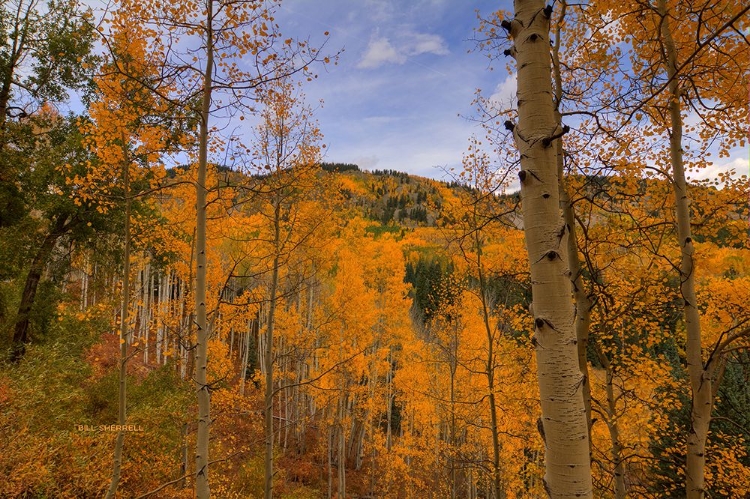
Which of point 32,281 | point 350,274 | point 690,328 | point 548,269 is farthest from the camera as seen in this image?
point 350,274

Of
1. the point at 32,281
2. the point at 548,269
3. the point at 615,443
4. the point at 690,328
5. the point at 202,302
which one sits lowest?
the point at 615,443

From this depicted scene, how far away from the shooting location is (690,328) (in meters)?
3.11

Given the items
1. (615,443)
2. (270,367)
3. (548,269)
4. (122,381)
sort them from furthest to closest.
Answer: (270,367)
(122,381)
(615,443)
(548,269)

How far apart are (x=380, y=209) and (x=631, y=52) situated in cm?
12699

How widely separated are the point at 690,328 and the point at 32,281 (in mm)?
13170

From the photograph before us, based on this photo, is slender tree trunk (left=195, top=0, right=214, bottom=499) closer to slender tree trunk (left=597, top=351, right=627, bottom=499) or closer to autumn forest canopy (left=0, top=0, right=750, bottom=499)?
autumn forest canopy (left=0, top=0, right=750, bottom=499)

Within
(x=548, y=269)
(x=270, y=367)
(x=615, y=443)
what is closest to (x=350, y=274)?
(x=270, y=367)

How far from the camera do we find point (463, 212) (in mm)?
6805

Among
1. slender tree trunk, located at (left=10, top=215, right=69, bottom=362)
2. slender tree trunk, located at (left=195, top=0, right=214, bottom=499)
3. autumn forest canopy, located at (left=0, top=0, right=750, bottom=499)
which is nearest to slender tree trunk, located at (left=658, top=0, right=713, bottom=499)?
autumn forest canopy, located at (left=0, top=0, right=750, bottom=499)

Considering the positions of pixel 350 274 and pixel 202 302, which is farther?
pixel 350 274

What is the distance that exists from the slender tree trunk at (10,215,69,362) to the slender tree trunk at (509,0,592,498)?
11.4m

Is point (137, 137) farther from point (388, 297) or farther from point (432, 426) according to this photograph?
point (432, 426)

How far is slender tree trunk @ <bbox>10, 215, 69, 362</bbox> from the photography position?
334 inches

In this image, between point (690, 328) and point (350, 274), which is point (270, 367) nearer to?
point (690, 328)
